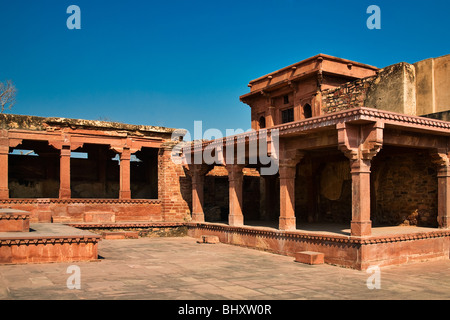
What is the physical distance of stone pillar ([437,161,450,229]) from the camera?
35.0ft

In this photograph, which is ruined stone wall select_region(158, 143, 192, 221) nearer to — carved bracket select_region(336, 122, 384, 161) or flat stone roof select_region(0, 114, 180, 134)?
flat stone roof select_region(0, 114, 180, 134)

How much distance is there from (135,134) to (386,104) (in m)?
9.08

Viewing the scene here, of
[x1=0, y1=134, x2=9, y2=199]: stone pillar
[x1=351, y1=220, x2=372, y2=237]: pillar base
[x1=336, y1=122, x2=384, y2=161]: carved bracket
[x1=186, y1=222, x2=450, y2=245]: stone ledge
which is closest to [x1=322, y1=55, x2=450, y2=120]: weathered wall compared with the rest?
[x1=186, y1=222, x2=450, y2=245]: stone ledge

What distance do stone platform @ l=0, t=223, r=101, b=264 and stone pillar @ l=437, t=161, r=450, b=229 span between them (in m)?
7.97

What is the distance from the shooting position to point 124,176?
16672 millimetres

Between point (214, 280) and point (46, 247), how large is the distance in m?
3.62

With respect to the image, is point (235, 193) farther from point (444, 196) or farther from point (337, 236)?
point (444, 196)

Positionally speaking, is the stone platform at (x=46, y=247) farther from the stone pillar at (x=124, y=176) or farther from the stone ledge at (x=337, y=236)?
the stone pillar at (x=124, y=176)

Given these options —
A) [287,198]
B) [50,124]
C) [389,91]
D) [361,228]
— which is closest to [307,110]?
[389,91]
